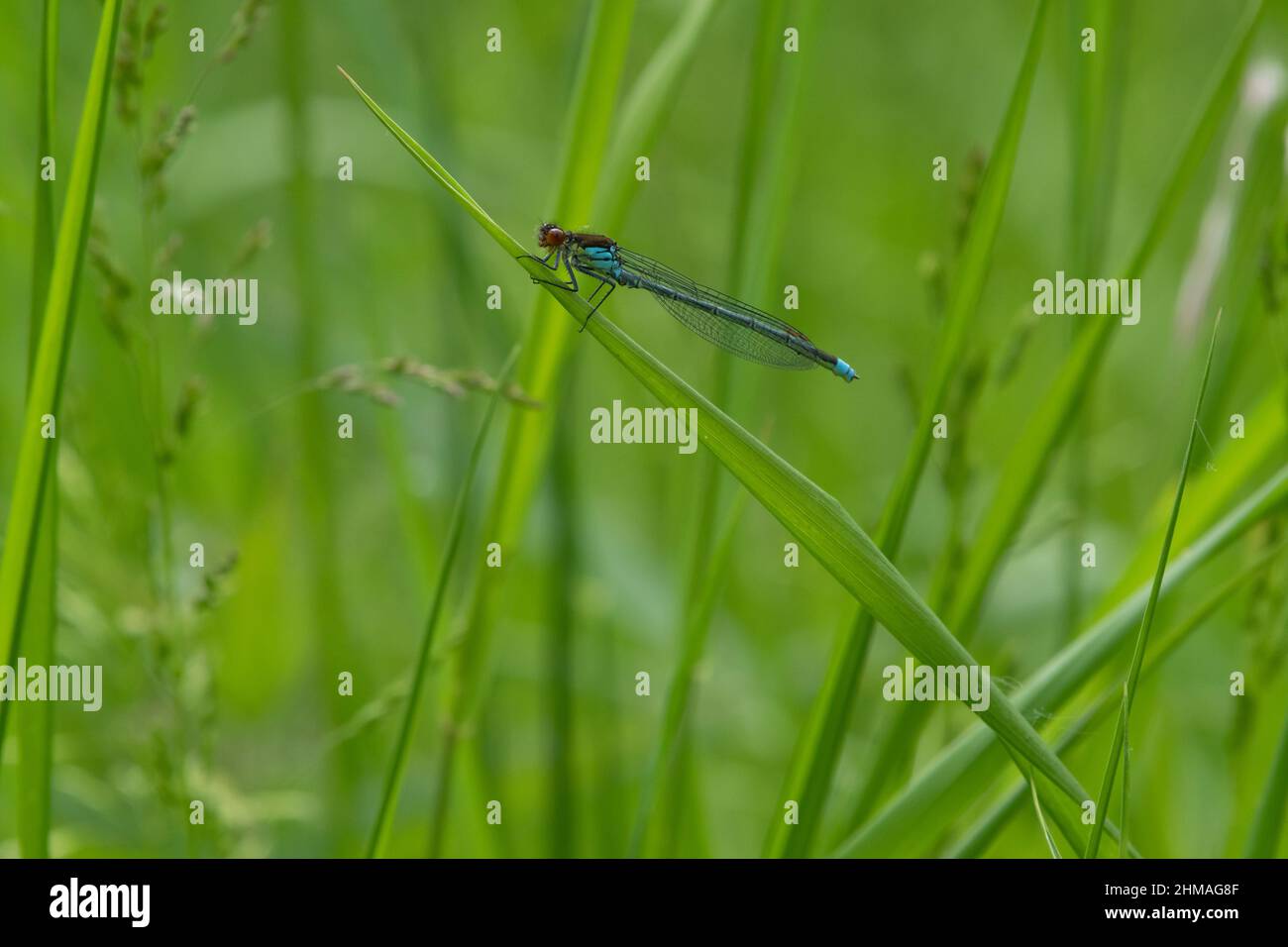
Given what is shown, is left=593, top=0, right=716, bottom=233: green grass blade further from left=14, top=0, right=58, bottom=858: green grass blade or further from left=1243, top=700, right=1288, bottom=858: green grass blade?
left=1243, top=700, right=1288, bottom=858: green grass blade

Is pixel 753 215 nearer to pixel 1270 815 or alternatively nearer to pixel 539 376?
pixel 539 376

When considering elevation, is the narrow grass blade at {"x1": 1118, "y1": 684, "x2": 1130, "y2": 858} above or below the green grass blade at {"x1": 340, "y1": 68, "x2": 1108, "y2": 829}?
below

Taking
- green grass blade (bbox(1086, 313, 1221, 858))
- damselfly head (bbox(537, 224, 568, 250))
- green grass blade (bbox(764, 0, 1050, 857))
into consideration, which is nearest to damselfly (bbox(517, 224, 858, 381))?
damselfly head (bbox(537, 224, 568, 250))

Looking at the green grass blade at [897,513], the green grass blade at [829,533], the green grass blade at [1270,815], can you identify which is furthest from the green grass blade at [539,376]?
the green grass blade at [1270,815]

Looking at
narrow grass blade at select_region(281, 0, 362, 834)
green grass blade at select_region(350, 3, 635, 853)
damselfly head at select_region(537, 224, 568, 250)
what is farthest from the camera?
narrow grass blade at select_region(281, 0, 362, 834)

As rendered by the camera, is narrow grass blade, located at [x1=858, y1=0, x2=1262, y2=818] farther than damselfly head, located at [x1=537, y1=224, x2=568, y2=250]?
No
